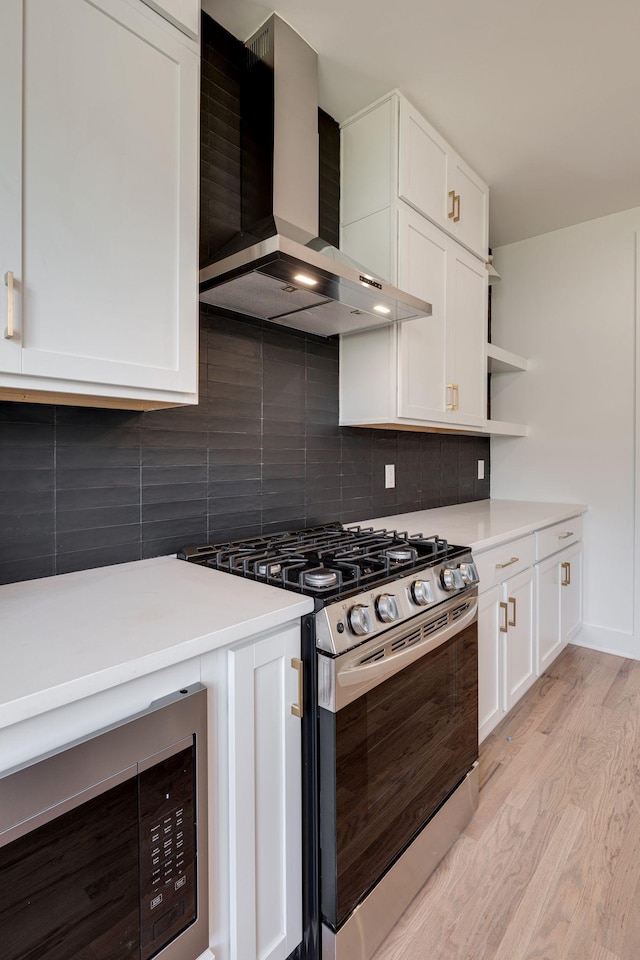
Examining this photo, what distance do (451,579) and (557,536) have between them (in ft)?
4.90

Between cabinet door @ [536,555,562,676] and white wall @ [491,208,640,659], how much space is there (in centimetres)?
59

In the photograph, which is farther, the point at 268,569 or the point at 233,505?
the point at 233,505

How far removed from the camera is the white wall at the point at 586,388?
299 centimetres

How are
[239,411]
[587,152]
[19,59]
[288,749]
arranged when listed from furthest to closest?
[587,152], [239,411], [288,749], [19,59]

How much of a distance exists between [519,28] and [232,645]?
2.15 metres

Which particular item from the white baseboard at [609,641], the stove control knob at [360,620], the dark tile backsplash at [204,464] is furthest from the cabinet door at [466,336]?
the white baseboard at [609,641]

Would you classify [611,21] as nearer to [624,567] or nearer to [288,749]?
[288,749]

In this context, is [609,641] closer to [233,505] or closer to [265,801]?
[233,505]

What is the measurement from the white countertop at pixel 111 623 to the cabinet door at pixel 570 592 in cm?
221

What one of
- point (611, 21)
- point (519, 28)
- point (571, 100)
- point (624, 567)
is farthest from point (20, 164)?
point (624, 567)

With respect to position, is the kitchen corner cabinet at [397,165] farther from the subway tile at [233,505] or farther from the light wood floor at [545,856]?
the light wood floor at [545,856]

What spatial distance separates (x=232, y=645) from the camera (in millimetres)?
988

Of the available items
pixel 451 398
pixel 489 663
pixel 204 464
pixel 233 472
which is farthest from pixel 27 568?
pixel 451 398

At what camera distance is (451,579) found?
1.50 m
